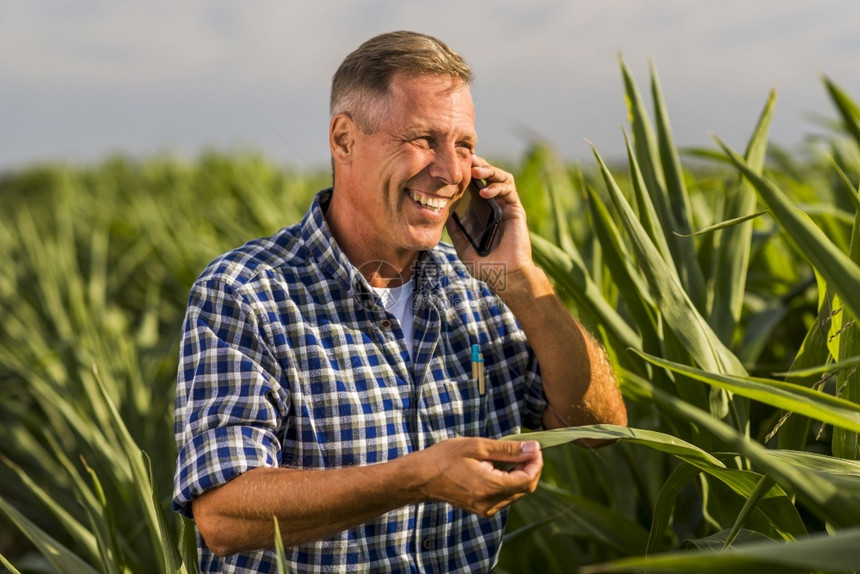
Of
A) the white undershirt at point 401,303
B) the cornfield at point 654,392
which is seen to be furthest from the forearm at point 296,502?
the white undershirt at point 401,303

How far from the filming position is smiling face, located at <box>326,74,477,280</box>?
138 cm

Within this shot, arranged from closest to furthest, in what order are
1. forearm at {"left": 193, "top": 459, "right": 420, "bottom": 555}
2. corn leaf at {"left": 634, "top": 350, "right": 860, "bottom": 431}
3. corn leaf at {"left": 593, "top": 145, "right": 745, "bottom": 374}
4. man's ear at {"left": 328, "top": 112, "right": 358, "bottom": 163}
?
corn leaf at {"left": 634, "top": 350, "right": 860, "bottom": 431}, forearm at {"left": 193, "top": 459, "right": 420, "bottom": 555}, corn leaf at {"left": 593, "top": 145, "right": 745, "bottom": 374}, man's ear at {"left": 328, "top": 112, "right": 358, "bottom": 163}

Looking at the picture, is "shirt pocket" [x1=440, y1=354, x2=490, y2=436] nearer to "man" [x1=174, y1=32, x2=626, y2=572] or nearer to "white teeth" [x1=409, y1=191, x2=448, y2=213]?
"man" [x1=174, y1=32, x2=626, y2=572]

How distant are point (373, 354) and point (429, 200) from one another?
26cm

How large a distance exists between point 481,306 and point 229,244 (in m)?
1.99

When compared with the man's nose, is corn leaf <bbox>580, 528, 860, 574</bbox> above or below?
below

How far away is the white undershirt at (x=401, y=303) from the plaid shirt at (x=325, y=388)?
2 cm

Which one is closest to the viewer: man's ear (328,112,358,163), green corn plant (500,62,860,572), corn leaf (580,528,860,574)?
corn leaf (580,528,860,574)

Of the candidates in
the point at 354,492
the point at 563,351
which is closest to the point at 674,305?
the point at 563,351

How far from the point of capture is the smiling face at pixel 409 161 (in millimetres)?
1379

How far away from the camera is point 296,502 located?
3.85 feet

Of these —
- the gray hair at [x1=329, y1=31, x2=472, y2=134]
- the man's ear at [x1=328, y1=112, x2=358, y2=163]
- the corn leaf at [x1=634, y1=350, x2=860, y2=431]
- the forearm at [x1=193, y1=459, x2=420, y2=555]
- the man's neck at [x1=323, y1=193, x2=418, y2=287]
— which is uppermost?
the gray hair at [x1=329, y1=31, x2=472, y2=134]

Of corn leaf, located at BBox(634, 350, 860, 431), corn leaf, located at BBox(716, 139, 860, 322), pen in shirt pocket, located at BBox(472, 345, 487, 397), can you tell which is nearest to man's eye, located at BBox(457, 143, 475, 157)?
pen in shirt pocket, located at BBox(472, 345, 487, 397)

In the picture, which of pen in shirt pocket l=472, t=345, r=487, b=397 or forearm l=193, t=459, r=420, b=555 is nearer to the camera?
forearm l=193, t=459, r=420, b=555
